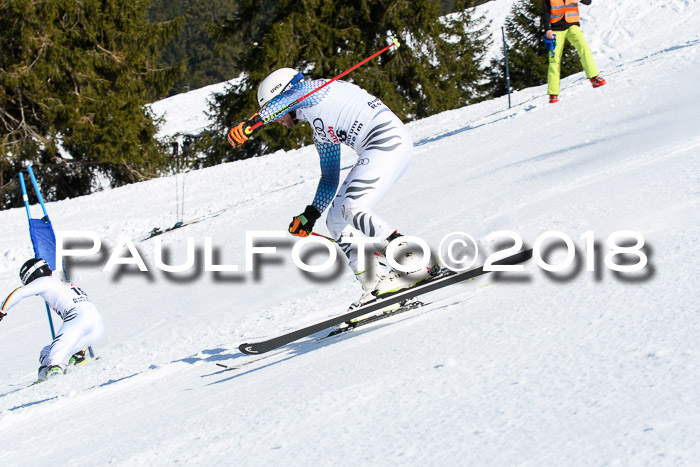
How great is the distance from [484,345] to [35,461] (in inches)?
80.5

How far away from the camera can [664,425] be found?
220 centimetres

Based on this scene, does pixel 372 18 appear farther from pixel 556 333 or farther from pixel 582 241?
pixel 556 333

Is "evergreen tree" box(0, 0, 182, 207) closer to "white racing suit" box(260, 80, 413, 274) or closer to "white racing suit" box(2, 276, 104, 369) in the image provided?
"white racing suit" box(2, 276, 104, 369)

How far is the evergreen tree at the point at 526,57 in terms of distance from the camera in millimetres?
30516

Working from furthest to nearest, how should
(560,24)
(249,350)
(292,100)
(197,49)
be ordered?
(197,49)
(560,24)
(292,100)
(249,350)

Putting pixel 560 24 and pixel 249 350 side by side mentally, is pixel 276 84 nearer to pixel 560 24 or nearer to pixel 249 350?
pixel 249 350

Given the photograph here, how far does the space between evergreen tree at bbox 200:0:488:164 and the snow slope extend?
16910mm

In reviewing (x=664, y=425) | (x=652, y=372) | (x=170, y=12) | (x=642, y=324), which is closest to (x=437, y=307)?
(x=642, y=324)

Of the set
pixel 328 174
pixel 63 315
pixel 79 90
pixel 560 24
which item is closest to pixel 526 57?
pixel 79 90

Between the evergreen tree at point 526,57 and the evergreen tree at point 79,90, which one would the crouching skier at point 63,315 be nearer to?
the evergreen tree at point 79,90

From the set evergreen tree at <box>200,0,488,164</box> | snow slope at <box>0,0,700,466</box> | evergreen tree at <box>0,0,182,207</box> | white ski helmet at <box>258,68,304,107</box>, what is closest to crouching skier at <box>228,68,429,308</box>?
white ski helmet at <box>258,68,304,107</box>

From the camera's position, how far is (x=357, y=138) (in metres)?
4.91

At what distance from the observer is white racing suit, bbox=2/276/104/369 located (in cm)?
618

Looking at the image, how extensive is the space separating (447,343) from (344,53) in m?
25.4
